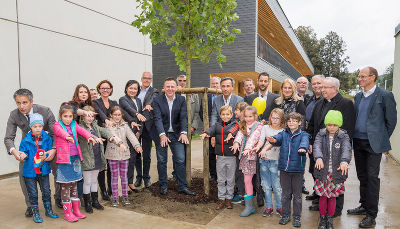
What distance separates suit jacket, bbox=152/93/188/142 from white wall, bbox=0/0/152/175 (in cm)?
374

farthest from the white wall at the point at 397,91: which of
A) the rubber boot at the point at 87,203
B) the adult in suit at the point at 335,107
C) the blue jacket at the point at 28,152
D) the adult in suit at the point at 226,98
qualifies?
the blue jacket at the point at 28,152

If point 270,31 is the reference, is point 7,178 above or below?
below

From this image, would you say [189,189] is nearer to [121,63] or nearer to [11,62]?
[11,62]

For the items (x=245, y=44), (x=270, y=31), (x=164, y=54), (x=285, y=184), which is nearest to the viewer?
(x=285, y=184)

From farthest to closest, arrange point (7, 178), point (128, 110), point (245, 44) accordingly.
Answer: point (245, 44) < point (7, 178) < point (128, 110)

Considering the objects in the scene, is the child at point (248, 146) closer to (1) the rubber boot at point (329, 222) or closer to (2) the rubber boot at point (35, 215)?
(1) the rubber boot at point (329, 222)

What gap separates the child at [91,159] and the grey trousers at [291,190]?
8.52ft

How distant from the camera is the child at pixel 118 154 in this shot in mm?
4578

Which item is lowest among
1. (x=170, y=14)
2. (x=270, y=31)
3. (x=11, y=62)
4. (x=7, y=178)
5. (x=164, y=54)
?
(x=7, y=178)

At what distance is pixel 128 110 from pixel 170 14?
1.91 m

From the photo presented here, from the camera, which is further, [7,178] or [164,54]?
[164,54]

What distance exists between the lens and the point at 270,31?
19.6 metres

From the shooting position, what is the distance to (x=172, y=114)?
4.96m

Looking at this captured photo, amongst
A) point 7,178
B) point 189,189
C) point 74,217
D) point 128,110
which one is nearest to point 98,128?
point 128,110
